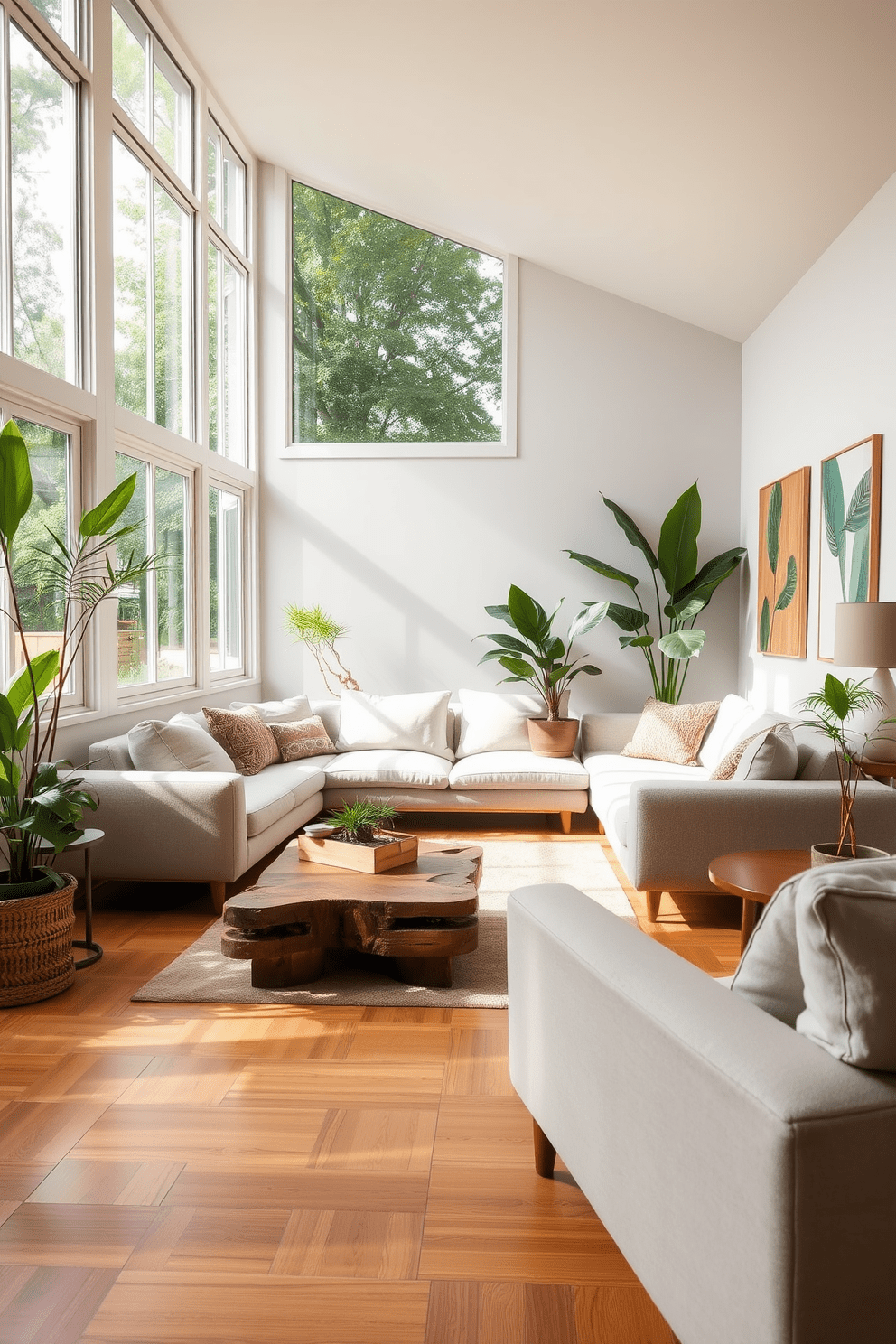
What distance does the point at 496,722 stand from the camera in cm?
596

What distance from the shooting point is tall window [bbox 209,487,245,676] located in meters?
6.04

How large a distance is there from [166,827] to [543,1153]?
2.32 m

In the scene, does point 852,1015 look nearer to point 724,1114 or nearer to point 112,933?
point 724,1114

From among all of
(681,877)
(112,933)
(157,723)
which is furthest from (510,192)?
(112,933)

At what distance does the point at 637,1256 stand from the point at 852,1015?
1.81 feet

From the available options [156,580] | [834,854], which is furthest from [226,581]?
[834,854]

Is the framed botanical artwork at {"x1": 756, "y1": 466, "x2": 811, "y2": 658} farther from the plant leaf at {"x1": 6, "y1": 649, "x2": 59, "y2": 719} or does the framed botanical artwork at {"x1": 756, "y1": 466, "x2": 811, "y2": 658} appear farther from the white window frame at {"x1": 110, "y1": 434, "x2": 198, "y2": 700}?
the plant leaf at {"x1": 6, "y1": 649, "x2": 59, "y2": 719}

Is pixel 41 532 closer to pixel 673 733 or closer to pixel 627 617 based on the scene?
pixel 673 733

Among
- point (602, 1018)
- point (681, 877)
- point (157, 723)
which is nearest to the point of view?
point (602, 1018)

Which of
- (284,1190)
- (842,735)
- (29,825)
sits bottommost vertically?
(284,1190)

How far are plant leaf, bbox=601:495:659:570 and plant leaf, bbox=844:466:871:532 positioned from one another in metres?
1.98

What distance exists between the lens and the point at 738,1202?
3.82 ft

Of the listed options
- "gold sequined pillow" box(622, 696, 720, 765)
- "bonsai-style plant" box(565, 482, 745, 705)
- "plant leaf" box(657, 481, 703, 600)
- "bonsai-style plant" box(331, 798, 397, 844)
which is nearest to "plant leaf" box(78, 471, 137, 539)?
"bonsai-style plant" box(331, 798, 397, 844)

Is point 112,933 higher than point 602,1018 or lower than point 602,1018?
lower
